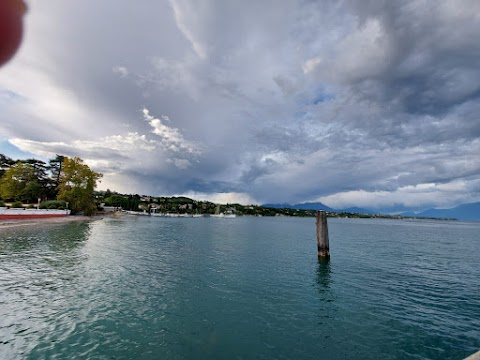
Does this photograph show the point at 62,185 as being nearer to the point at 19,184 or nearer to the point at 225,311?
the point at 19,184

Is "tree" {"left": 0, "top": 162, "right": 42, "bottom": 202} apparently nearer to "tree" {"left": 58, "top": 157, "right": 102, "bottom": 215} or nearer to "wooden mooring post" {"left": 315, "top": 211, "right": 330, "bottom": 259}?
"tree" {"left": 58, "top": 157, "right": 102, "bottom": 215}

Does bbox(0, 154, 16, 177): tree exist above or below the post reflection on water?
above

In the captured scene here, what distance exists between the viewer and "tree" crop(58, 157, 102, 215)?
9219 centimetres

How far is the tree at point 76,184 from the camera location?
92.2 m

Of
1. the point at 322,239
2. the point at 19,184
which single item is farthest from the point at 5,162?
the point at 322,239

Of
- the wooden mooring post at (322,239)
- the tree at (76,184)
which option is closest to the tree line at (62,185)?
the tree at (76,184)

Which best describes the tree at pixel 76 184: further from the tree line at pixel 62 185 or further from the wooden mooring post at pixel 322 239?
the wooden mooring post at pixel 322 239

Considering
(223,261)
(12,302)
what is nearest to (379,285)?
(223,261)

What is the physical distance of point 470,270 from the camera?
31078 mm

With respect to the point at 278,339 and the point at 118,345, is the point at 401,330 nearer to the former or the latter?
the point at 278,339

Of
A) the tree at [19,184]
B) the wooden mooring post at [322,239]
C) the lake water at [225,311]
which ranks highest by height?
the tree at [19,184]

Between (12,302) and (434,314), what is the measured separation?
25851 millimetres

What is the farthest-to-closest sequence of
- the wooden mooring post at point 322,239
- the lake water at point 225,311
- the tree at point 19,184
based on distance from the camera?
1. the tree at point 19,184
2. the wooden mooring post at point 322,239
3. the lake water at point 225,311

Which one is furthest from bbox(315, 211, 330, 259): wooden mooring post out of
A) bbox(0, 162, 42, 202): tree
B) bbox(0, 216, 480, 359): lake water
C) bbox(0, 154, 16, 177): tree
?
bbox(0, 154, 16, 177): tree
